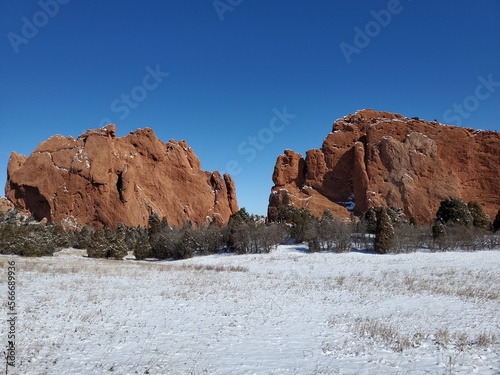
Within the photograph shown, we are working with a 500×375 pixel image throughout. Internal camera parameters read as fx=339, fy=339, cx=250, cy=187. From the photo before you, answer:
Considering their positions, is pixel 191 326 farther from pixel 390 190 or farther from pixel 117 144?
pixel 117 144

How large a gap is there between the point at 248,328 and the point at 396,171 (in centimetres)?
9954

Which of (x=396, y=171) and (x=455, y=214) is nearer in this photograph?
(x=455, y=214)

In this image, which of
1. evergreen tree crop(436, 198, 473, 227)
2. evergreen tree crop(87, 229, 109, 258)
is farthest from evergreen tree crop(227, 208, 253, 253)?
evergreen tree crop(436, 198, 473, 227)

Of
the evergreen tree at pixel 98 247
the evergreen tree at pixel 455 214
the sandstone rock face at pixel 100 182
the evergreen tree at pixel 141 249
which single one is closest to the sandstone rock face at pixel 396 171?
the evergreen tree at pixel 455 214

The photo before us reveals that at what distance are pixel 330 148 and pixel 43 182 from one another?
90670 mm

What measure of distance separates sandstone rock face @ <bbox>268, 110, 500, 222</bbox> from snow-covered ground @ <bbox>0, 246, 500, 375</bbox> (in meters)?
81.4

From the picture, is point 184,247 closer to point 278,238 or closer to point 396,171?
point 278,238

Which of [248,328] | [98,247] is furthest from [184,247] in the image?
[248,328]

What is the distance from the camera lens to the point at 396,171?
10062cm

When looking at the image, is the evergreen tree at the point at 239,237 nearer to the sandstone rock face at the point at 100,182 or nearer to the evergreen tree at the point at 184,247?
the evergreen tree at the point at 184,247

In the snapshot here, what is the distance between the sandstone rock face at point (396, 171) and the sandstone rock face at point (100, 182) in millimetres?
36271

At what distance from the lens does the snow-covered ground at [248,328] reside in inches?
317

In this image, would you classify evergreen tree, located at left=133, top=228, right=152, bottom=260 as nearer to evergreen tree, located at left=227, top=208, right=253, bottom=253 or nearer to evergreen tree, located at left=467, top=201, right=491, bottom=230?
evergreen tree, located at left=227, top=208, right=253, bottom=253

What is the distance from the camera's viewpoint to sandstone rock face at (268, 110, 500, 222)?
9862 centimetres
